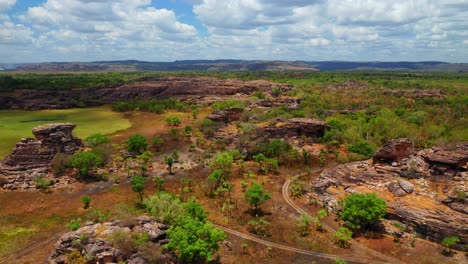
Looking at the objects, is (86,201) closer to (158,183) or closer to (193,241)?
(158,183)

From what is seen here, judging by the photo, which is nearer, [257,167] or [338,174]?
[338,174]

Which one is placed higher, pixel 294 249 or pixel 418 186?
pixel 418 186

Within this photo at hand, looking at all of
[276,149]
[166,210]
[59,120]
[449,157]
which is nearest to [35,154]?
[166,210]

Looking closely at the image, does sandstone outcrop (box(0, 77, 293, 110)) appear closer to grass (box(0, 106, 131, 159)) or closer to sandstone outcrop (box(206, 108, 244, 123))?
grass (box(0, 106, 131, 159))

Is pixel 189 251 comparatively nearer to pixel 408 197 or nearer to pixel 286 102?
pixel 408 197

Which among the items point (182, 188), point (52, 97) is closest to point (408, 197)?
point (182, 188)

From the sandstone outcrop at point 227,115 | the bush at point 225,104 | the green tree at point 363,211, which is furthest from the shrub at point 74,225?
the bush at point 225,104

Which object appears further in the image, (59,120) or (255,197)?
(59,120)
